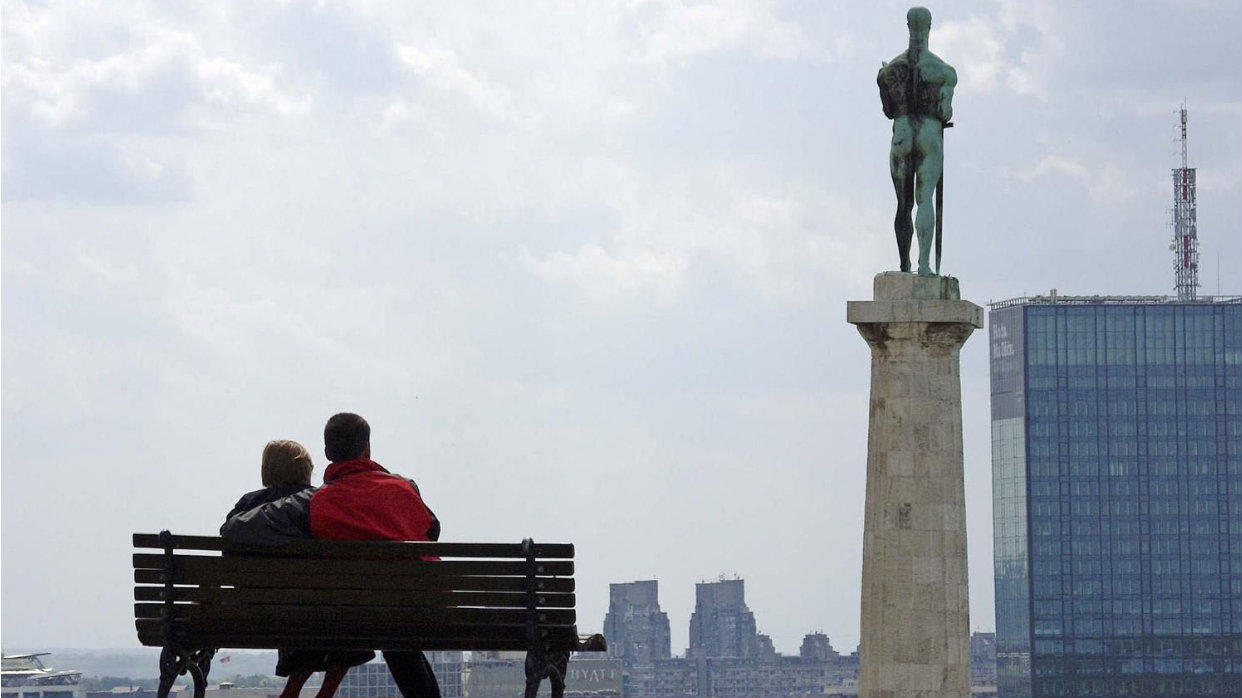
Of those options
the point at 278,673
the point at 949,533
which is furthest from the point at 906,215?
the point at 278,673

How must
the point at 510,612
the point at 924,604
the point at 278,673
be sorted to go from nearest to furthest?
the point at 510,612 → the point at 278,673 → the point at 924,604

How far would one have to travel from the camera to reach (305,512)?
15242mm

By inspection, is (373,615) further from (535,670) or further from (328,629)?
(535,670)

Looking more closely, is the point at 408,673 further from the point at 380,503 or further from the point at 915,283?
the point at 915,283

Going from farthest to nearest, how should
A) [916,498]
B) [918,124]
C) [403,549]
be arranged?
[918,124] → [916,498] → [403,549]

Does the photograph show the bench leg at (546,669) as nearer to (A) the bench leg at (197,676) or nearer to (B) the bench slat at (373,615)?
(B) the bench slat at (373,615)

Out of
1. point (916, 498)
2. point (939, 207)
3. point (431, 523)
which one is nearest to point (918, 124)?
point (939, 207)

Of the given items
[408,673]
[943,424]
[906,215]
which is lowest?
[408,673]

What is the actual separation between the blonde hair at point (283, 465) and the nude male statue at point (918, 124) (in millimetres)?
11343

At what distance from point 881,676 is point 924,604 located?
0.77m

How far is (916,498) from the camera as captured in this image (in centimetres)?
2516

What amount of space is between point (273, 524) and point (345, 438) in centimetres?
63

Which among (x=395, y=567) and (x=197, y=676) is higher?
(x=395, y=567)

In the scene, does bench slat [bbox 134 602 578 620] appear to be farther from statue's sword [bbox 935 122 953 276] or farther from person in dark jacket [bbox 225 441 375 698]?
statue's sword [bbox 935 122 953 276]
